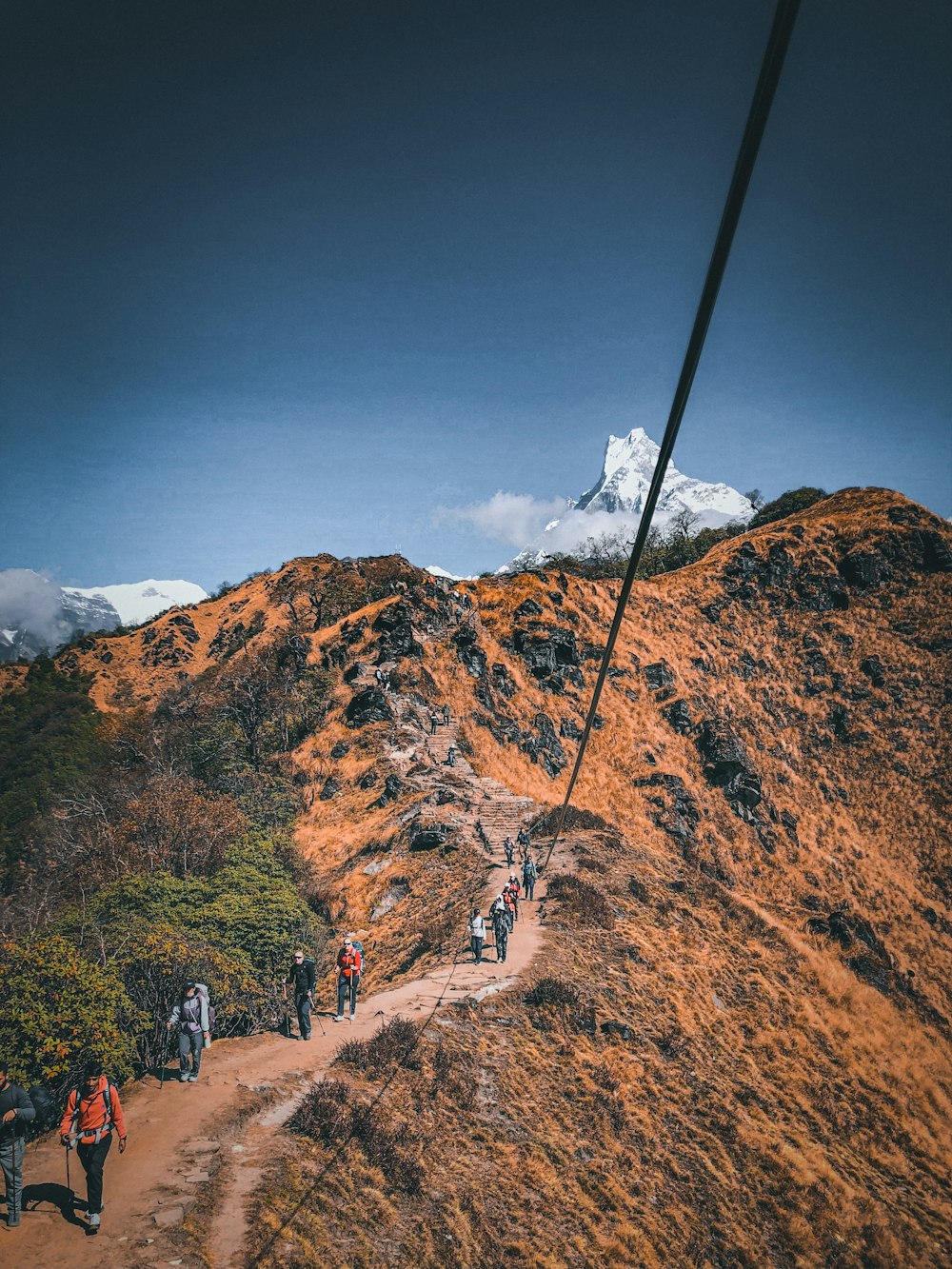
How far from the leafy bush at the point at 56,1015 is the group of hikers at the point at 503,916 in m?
10.6

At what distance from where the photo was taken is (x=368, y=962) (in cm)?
2483

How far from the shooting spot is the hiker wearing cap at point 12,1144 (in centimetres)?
796

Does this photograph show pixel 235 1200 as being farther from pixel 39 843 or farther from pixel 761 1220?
pixel 39 843

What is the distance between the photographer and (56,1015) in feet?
34.6

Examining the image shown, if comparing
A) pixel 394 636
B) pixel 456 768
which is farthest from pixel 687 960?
pixel 394 636

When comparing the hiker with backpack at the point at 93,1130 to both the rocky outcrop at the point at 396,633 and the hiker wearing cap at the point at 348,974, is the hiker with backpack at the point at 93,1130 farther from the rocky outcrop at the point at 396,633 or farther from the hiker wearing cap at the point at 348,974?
the rocky outcrop at the point at 396,633

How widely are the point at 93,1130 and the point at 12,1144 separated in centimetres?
92

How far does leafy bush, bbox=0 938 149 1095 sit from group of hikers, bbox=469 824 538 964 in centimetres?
1059

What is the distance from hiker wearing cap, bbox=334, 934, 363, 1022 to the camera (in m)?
15.8

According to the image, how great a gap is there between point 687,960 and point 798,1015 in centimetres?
591

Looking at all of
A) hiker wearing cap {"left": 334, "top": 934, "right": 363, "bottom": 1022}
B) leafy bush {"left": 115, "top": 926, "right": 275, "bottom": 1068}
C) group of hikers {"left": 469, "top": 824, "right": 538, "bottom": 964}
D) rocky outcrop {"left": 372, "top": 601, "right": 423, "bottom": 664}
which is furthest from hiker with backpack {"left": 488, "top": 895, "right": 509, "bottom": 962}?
rocky outcrop {"left": 372, "top": 601, "right": 423, "bottom": 664}

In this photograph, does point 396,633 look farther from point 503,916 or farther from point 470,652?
point 503,916

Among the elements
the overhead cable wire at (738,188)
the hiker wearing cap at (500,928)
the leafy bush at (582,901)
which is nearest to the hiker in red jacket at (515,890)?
the leafy bush at (582,901)

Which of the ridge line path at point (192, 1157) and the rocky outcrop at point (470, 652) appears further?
the rocky outcrop at point (470, 652)
